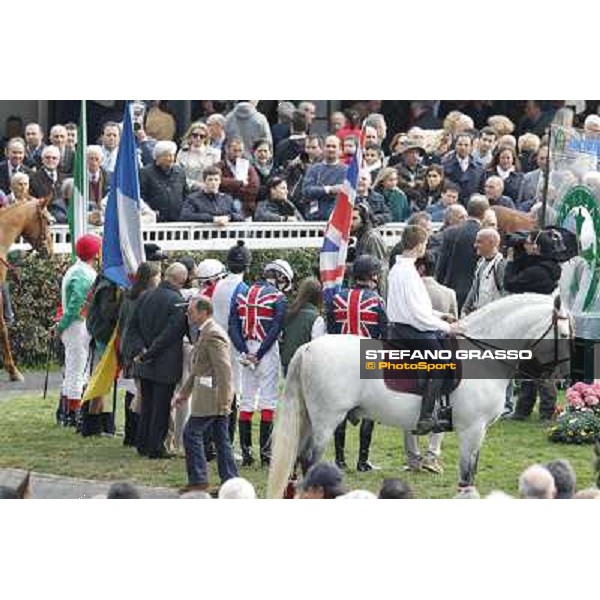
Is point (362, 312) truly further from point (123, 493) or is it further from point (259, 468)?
point (123, 493)

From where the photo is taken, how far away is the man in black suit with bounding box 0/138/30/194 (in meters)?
30.6

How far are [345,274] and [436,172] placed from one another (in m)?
3.66

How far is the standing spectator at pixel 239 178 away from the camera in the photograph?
1254 inches

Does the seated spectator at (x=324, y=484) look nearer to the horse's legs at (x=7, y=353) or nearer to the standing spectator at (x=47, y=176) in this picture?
the horse's legs at (x=7, y=353)

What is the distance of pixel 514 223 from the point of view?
30609 mm

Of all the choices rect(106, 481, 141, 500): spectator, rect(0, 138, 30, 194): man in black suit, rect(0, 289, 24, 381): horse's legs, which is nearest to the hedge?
rect(0, 289, 24, 381): horse's legs

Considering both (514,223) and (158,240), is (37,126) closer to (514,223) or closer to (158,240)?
(158,240)

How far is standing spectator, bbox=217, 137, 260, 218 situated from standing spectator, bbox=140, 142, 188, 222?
0.96 metres

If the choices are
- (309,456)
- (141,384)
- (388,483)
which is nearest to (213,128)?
(141,384)

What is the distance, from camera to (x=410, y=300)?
24.0 m

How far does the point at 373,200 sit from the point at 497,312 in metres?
7.14

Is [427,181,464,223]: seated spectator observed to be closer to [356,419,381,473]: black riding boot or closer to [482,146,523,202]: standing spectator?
[482,146,523,202]: standing spectator

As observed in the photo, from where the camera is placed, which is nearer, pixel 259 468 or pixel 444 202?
pixel 259 468

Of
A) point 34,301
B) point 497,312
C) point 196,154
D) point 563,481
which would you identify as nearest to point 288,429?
point 497,312
